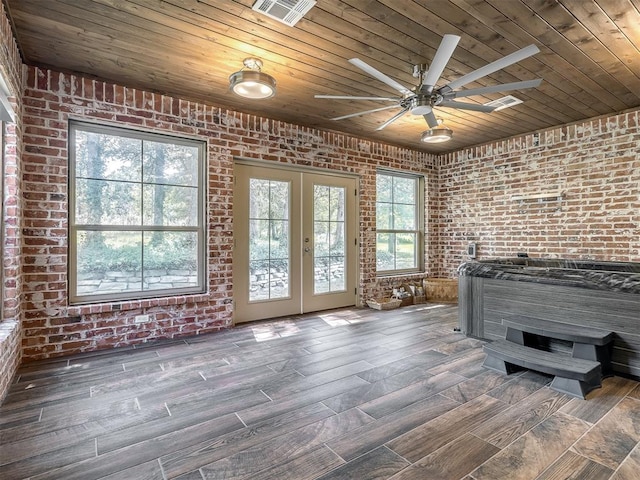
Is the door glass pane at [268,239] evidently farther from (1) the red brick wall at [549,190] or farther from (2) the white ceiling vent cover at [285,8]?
(1) the red brick wall at [549,190]

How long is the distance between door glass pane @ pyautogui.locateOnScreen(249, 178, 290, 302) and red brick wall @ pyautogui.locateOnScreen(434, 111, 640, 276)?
2.97 meters

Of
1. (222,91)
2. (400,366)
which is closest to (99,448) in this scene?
(400,366)

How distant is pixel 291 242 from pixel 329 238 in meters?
0.63

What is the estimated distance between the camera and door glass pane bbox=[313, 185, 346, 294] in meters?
4.83

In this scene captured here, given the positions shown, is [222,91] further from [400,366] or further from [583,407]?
[583,407]

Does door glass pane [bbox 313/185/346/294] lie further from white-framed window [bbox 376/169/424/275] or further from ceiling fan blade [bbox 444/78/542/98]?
ceiling fan blade [bbox 444/78/542/98]

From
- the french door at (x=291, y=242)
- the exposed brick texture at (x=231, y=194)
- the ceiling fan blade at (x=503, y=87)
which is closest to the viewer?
the ceiling fan blade at (x=503, y=87)

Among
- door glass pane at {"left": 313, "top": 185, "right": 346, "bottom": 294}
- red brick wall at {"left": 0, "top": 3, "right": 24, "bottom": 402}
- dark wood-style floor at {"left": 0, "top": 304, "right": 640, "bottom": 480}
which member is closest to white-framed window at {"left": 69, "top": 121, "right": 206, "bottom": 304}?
red brick wall at {"left": 0, "top": 3, "right": 24, "bottom": 402}

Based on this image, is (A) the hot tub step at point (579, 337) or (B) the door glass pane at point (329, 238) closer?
(A) the hot tub step at point (579, 337)

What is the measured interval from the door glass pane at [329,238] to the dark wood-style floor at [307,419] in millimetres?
1776

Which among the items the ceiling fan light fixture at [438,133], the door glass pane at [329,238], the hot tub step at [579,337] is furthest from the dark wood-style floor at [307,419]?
the ceiling fan light fixture at [438,133]

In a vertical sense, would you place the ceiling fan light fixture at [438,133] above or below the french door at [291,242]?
above

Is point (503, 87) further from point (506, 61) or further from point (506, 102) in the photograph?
point (506, 102)

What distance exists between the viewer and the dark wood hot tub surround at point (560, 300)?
102 inches
